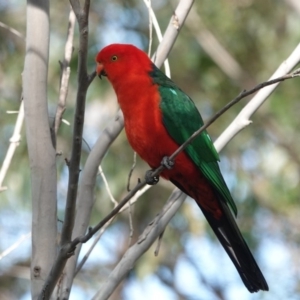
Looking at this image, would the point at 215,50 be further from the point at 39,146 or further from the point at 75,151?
the point at 75,151

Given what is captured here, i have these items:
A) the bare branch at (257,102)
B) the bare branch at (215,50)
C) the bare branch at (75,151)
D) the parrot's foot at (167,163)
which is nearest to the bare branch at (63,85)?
the parrot's foot at (167,163)

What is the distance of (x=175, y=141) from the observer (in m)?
4.45

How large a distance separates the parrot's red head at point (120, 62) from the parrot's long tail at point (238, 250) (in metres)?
1.07

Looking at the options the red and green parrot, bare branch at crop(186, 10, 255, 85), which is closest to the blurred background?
bare branch at crop(186, 10, 255, 85)

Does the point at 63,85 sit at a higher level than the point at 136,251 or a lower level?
higher

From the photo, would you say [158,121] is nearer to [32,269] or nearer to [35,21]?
[35,21]

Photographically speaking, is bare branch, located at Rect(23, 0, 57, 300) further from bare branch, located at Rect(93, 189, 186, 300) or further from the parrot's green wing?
the parrot's green wing

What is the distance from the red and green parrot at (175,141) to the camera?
438 cm

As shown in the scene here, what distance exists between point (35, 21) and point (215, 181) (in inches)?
62.4

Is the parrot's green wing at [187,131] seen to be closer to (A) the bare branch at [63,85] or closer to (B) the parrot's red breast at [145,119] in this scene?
(B) the parrot's red breast at [145,119]

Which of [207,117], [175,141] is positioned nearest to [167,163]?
[175,141]

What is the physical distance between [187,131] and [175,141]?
0.19 m

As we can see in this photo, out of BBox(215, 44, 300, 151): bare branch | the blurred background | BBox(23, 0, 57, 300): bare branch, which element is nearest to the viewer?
BBox(23, 0, 57, 300): bare branch

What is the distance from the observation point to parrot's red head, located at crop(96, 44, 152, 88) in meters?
4.75
